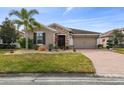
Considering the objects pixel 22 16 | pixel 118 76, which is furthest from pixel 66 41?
pixel 118 76

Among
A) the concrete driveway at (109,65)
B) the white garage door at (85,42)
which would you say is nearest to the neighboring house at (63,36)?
the white garage door at (85,42)

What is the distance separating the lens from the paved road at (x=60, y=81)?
31.1 ft

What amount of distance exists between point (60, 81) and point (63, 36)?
24683 millimetres

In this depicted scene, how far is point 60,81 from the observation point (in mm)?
9727

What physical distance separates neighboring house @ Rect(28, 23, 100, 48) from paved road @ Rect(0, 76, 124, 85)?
70.0 ft

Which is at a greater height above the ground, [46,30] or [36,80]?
[46,30]

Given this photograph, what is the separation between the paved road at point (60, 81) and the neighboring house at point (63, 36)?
21.3m

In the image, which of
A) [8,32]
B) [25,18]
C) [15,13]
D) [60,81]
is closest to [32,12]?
[25,18]

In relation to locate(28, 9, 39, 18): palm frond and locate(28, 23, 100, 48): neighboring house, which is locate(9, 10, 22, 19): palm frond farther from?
locate(28, 23, 100, 48): neighboring house

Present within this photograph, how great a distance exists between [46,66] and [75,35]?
24.3 metres

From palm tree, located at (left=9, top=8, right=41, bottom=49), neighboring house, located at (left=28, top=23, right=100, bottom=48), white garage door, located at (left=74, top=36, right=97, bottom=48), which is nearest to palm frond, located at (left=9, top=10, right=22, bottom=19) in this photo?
palm tree, located at (left=9, top=8, right=41, bottom=49)

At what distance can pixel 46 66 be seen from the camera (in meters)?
13.1
